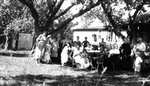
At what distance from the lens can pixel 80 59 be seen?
44.0 ft

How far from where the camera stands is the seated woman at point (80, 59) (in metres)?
13.3

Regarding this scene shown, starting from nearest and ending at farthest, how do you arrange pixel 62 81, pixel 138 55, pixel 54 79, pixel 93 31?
pixel 62 81, pixel 54 79, pixel 138 55, pixel 93 31

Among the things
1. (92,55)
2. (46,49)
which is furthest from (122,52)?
(46,49)

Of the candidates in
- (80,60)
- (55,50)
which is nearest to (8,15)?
(55,50)

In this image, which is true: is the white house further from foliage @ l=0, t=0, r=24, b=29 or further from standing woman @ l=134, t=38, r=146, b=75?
standing woman @ l=134, t=38, r=146, b=75

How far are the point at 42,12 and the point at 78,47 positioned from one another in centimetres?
1270

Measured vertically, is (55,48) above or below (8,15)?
below

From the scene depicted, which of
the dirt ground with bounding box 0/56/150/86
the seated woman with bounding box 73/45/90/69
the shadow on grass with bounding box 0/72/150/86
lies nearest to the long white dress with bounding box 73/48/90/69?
the seated woman with bounding box 73/45/90/69

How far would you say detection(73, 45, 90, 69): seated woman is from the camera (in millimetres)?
13266

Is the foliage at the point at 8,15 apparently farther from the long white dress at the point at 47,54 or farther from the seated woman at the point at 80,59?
the seated woman at the point at 80,59

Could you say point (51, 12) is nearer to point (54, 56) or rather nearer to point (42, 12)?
point (54, 56)

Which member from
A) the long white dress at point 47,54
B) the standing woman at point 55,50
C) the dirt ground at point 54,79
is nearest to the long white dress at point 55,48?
the standing woman at point 55,50

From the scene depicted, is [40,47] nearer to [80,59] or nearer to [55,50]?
[80,59]

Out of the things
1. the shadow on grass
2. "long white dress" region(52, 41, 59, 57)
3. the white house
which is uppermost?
A: the white house
